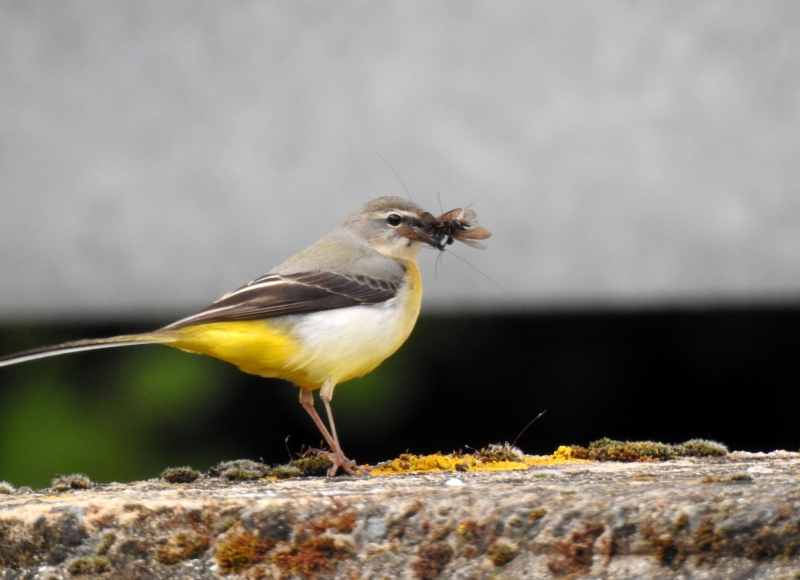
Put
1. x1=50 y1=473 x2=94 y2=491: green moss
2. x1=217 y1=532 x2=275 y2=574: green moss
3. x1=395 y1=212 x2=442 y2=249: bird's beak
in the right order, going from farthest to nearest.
→ x1=395 y1=212 x2=442 y2=249: bird's beak, x1=50 y1=473 x2=94 y2=491: green moss, x1=217 y1=532 x2=275 y2=574: green moss

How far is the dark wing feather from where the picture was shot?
5.10m

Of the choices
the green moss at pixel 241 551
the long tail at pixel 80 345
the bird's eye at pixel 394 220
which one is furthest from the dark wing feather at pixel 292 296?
the green moss at pixel 241 551

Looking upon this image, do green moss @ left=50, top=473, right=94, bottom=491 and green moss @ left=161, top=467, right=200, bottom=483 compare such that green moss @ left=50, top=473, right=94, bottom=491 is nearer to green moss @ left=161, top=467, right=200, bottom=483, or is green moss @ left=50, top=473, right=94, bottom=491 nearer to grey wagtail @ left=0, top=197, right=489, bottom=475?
green moss @ left=161, top=467, right=200, bottom=483

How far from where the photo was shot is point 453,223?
6062mm

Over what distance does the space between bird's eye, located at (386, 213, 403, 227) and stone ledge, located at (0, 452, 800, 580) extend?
3.10 m

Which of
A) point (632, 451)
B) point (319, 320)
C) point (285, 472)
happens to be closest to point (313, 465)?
point (285, 472)

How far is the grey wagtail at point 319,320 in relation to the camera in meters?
5.05

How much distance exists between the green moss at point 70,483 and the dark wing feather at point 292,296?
37.2 inches

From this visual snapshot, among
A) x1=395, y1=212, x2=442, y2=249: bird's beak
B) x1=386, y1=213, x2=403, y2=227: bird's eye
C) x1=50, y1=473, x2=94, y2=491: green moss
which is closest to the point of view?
x1=50, y1=473, x2=94, y2=491: green moss

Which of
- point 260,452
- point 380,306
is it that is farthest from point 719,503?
point 260,452

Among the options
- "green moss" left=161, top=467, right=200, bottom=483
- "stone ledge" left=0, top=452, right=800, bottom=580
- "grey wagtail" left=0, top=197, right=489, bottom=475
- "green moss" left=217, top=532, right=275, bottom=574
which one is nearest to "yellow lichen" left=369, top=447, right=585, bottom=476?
"grey wagtail" left=0, top=197, right=489, bottom=475

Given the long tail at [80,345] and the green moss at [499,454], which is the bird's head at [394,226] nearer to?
the green moss at [499,454]

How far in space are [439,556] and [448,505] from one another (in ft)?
0.55

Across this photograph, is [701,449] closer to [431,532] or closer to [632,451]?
[632,451]
